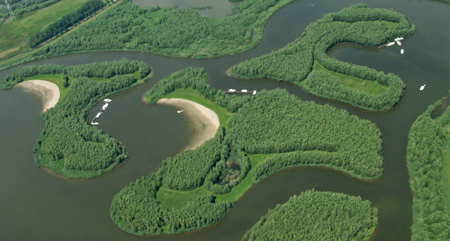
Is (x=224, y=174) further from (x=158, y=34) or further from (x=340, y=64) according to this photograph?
(x=158, y=34)

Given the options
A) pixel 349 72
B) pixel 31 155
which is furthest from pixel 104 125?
pixel 349 72

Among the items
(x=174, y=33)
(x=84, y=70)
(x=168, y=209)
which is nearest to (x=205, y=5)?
(x=174, y=33)

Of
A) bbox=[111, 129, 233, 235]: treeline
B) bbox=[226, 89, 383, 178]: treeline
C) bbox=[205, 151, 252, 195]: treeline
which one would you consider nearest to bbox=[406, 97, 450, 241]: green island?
bbox=[226, 89, 383, 178]: treeline

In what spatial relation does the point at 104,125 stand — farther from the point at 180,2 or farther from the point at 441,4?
the point at 441,4

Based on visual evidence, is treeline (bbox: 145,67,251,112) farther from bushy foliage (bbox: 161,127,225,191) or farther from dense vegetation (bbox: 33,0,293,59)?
bushy foliage (bbox: 161,127,225,191)

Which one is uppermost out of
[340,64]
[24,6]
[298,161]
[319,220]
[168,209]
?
[24,6]
